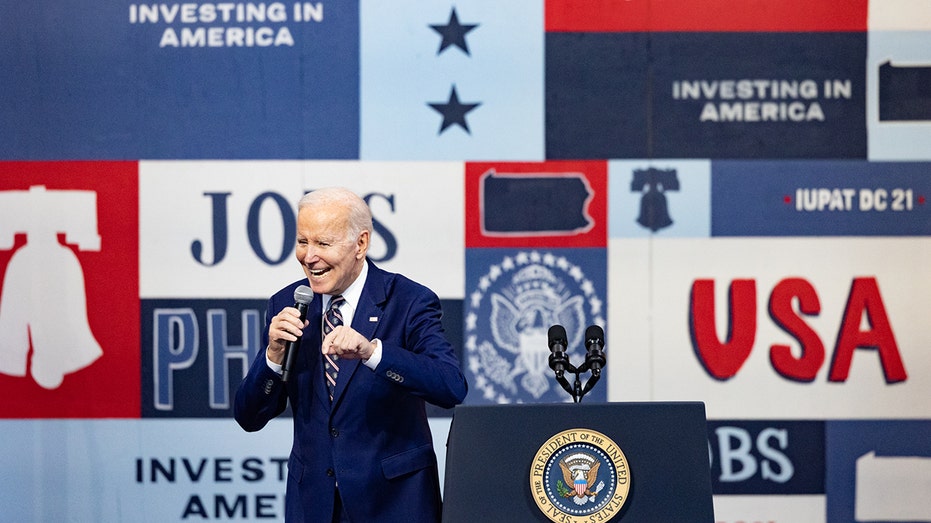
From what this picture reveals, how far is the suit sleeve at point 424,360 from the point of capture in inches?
76.4

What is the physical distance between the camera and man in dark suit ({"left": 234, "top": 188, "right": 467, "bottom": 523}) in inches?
79.5

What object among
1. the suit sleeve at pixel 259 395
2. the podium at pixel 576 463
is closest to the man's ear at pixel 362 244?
the suit sleeve at pixel 259 395

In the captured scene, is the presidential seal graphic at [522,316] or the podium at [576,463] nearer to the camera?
the podium at [576,463]

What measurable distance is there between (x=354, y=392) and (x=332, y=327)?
0.49 feet

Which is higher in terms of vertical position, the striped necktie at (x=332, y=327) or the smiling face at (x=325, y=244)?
the smiling face at (x=325, y=244)

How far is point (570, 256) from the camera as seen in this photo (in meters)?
3.73

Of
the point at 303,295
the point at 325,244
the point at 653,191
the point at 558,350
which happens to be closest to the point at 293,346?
the point at 303,295

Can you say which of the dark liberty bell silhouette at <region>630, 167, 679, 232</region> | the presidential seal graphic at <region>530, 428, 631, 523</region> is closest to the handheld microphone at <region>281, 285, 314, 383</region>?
the presidential seal graphic at <region>530, 428, 631, 523</region>

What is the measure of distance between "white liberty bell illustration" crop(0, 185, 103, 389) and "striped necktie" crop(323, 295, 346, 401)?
1937 mm

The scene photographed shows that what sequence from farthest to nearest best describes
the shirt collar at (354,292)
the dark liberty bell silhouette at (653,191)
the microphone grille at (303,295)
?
the dark liberty bell silhouette at (653,191) → the shirt collar at (354,292) → the microphone grille at (303,295)

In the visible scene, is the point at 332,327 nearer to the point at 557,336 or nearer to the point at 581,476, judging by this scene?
the point at 557,336

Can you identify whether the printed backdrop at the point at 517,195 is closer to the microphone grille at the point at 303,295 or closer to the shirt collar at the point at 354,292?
the shirt collar at the point at 354,292

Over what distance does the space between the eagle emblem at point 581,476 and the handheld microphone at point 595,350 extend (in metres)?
0.20

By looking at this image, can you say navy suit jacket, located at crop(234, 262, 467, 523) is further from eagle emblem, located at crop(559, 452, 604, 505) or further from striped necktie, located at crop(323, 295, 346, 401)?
eagle emblem, located at crop(559, 452, 604, 505)
